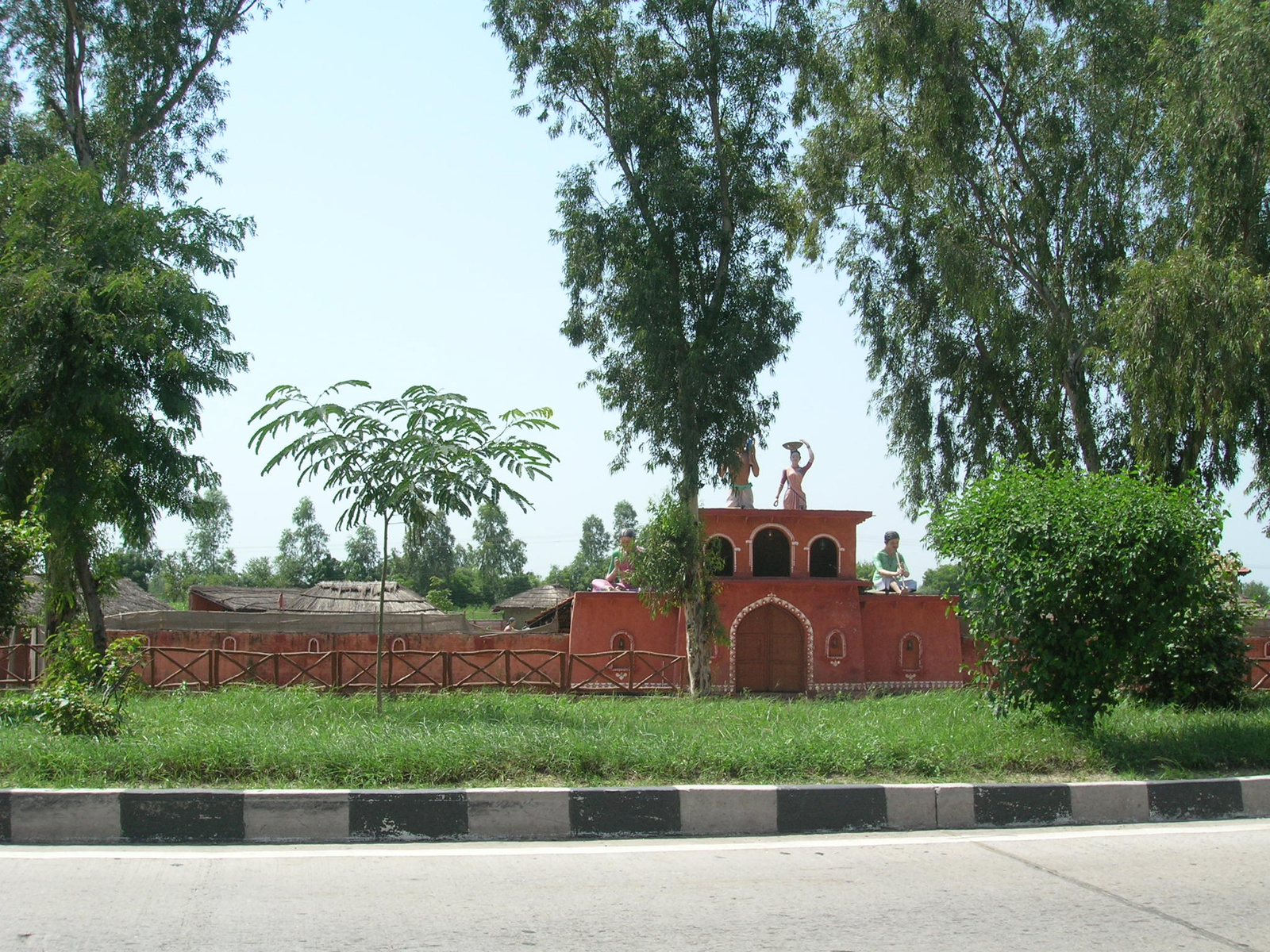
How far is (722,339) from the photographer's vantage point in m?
21.3

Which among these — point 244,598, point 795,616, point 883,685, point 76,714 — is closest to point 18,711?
point 76,714

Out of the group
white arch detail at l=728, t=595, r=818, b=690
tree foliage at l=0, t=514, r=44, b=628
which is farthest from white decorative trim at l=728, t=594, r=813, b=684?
tree foliage at l=0, t=514, r=44, b=628

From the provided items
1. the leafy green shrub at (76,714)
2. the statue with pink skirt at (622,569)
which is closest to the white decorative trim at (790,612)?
the statue with pink skirt at (622,569)

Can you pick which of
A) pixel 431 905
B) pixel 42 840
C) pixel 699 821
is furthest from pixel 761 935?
pixel 42 840

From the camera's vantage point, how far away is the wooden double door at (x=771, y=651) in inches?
964

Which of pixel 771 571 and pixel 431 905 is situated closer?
pixel 431 905

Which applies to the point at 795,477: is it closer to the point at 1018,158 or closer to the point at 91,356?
the point at 1018,158

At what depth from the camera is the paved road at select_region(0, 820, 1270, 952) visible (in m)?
4.68

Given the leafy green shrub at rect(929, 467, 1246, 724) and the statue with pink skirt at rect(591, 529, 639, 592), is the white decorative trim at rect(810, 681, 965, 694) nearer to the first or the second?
the statue with pink skirt at rect(591, 529, 639, 592)

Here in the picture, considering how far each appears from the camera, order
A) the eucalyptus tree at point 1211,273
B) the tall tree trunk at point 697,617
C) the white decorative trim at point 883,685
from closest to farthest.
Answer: the eucalyptus tree at point 1211,273
the tall tree trunk at point 697,617
the white decorative trim at point 883,685

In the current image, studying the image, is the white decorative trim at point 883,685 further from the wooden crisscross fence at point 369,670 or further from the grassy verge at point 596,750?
the grassy verge at point 596,750

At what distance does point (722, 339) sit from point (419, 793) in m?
15.8

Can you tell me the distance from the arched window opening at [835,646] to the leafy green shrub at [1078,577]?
15337mm

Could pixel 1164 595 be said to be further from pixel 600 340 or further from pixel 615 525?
pixel 615 525
